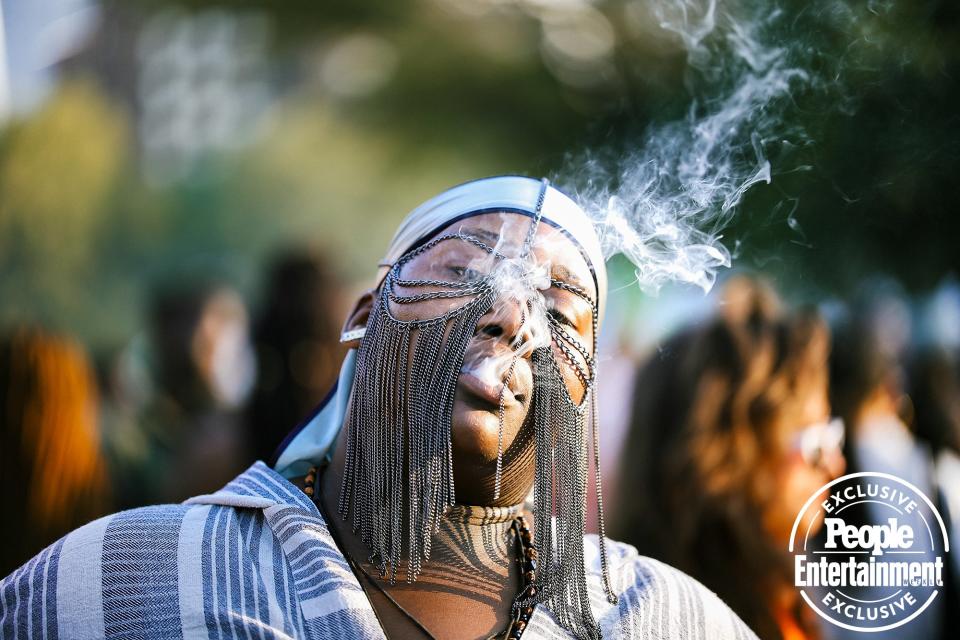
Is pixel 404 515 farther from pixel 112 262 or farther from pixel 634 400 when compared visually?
pixel 112 262

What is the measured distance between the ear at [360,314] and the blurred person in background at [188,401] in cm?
217

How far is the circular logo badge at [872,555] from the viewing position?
329 cm

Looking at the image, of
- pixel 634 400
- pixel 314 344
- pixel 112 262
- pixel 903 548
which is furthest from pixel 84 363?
pixel 903 548

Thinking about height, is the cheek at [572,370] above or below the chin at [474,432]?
above

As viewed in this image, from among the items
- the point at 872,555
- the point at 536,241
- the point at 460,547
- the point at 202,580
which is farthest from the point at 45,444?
the point at 872,555

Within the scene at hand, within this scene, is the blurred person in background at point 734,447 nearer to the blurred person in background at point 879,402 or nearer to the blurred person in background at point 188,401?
the blurred person in background at point 879,402

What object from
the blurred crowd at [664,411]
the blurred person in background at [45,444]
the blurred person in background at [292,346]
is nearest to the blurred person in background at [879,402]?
the blurred crowd at [664,411]

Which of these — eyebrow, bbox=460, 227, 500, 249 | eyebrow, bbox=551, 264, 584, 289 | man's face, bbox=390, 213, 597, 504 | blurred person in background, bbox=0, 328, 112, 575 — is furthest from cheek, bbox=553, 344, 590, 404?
blurred person in background, bbox=0, 328, 112, 575

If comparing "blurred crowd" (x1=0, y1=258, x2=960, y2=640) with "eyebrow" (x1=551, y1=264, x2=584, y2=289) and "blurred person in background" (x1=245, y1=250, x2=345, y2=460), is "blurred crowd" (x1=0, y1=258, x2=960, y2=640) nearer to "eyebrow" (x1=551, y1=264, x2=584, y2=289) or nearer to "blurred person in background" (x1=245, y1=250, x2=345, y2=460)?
"blurred person in background" (x1=245, y1=250, x2=345, y2=460)

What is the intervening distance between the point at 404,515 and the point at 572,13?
9.55 ft

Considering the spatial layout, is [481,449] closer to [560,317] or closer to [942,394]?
[560,317]

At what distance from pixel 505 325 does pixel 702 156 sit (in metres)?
1.01

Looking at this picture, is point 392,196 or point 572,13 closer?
point 572,13

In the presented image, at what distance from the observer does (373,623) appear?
1812 millimetres
